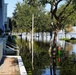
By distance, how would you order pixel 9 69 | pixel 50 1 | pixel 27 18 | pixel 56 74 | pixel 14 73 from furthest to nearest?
pixel 27 18 → pixel 50 1 → pixel 56 74 → pixel 9 69 → pixel 14 73

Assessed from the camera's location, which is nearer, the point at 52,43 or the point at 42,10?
the point at 52,43

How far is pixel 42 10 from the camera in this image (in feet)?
189

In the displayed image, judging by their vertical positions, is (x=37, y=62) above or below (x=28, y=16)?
below

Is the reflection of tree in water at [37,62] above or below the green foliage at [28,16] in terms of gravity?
below

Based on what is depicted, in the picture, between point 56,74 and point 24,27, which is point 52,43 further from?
point 24,27

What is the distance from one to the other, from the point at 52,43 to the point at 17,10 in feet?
95.2

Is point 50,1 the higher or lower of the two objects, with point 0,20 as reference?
higher

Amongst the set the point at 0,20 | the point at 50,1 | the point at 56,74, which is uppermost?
the point at 50,1

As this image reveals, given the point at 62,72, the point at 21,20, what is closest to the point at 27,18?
the point at 21,20

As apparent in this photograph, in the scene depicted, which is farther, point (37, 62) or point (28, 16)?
point (28, 16)

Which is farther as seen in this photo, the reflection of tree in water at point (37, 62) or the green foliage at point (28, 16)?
the green foliage at point (28, 16)

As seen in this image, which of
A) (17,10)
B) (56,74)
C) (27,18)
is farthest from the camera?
(17,10)

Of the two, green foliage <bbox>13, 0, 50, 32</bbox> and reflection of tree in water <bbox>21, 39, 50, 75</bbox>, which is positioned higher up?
green foliage <bbox>13, 0, 50, 32</bbox>

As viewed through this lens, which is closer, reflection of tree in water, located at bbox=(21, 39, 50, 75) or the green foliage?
reflection of tree in water, located at bbox=(21, 39, 50, 75)
